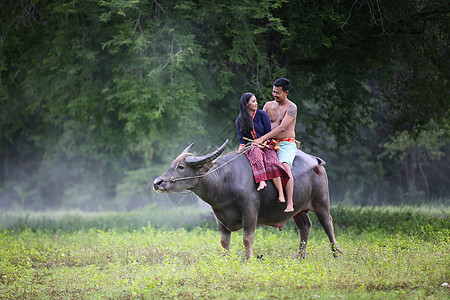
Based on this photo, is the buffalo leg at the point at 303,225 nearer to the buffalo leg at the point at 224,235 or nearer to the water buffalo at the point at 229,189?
the water buffalo at the point at 229,189

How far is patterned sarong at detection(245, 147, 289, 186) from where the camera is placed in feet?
26.5

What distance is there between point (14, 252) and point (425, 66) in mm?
11619

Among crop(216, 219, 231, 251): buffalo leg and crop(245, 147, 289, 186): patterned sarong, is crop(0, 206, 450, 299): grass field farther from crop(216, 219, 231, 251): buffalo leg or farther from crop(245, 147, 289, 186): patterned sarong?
crop(245, 147, 289, 186): patterned sarong

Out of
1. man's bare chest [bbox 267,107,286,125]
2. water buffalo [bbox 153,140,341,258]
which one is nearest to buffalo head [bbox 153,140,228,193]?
water buffalo [bbox 153,140,341,258]

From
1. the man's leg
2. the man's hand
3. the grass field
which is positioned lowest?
the grass field

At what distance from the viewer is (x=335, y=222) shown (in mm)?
15078

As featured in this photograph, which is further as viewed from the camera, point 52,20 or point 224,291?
point 52,20

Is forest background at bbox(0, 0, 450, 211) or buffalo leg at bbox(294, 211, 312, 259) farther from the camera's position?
forest background at bbox(0, 0, 450, 211)

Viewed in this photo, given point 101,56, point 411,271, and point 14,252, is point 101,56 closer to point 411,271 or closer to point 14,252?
point 14,252

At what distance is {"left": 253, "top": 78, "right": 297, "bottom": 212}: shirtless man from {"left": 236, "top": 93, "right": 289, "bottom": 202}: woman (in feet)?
0.41

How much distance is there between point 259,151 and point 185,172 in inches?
48.9

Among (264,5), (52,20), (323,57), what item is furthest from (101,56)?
(323,57)

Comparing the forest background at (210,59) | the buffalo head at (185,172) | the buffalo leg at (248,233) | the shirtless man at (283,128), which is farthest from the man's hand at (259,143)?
the forest background at (210,59)

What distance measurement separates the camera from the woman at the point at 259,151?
317 inches
